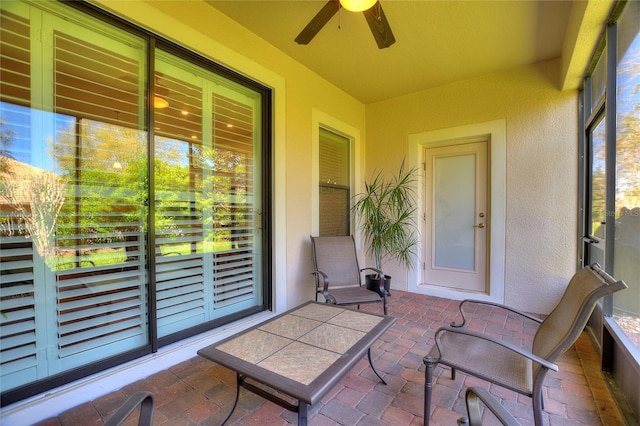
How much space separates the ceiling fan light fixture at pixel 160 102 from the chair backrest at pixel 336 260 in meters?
1.93

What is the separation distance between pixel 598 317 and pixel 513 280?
3.00ft

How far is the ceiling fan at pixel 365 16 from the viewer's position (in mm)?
1809

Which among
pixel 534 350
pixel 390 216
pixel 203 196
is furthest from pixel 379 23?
pixel 390 216

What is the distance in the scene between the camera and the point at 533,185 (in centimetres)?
320

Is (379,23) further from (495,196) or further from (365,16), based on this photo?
(495,196)

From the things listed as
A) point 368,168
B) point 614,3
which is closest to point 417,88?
point 368,168

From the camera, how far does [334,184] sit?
3986 mm

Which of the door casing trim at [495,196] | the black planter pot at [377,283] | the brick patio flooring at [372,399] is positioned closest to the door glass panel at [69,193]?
the brick patio flooring at [372,399]

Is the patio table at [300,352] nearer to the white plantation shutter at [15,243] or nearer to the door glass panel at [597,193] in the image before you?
the white plantation shutter at [15,243]

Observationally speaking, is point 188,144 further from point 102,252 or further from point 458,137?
point 458,137

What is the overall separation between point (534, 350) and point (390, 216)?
8.70 feet

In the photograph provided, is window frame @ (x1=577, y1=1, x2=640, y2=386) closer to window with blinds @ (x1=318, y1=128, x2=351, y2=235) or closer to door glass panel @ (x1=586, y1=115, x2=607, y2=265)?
door glass panel @ (x1=586, y1=115, x2=607, y2=265)

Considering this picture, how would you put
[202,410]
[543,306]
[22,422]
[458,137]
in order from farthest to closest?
[458,137]
[543,306]
[202,410]
[22,422]

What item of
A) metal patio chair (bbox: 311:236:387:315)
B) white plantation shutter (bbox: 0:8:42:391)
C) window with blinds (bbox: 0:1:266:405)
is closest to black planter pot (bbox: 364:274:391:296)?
metal patio chair (bbox: 311:236:387:315)
